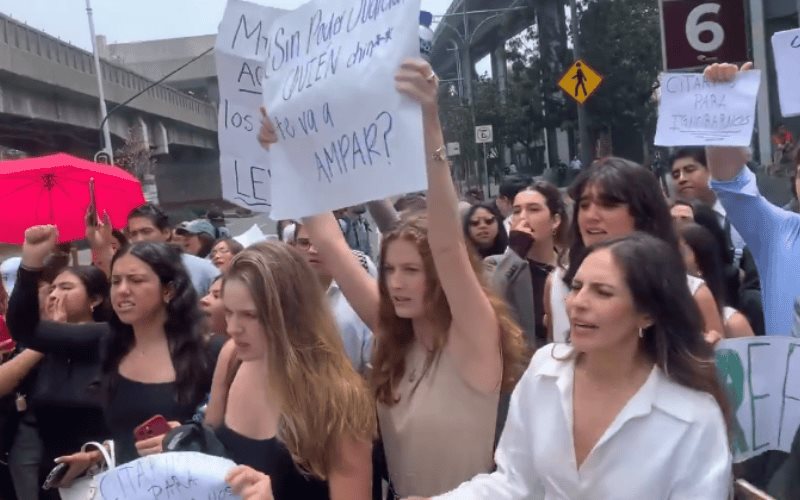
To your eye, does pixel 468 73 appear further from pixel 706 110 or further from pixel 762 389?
pixel 762 389

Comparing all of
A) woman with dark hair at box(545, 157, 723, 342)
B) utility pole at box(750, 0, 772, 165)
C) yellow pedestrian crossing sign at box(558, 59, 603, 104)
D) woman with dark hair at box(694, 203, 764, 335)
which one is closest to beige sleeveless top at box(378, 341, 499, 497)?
woman with dark hair at box(545, 157, 723, 342)

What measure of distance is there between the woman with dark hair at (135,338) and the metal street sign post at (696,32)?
3.46 metres

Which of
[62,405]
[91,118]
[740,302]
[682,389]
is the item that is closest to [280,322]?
[682,389]

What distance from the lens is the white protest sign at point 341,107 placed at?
280cm

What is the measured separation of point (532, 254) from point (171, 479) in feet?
9.85

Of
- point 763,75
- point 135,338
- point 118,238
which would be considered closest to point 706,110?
point 135,338

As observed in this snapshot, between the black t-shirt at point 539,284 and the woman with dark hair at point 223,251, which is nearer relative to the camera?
the black t-shirt at point 539,284

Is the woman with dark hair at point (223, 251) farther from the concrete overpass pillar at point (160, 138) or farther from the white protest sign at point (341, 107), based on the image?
the concrete overpass pillar at point (160, 138)

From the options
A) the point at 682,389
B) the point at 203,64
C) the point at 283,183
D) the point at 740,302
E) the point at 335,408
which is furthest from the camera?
the point at 203,64

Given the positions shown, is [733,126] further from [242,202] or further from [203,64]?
[203,64]

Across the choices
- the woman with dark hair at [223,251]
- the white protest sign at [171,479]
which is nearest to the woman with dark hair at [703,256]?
the white protest sign at [171,479]

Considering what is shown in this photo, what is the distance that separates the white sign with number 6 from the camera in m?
6.25

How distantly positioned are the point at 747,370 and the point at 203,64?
67361 mm

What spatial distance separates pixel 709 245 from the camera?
4156 millimetres
